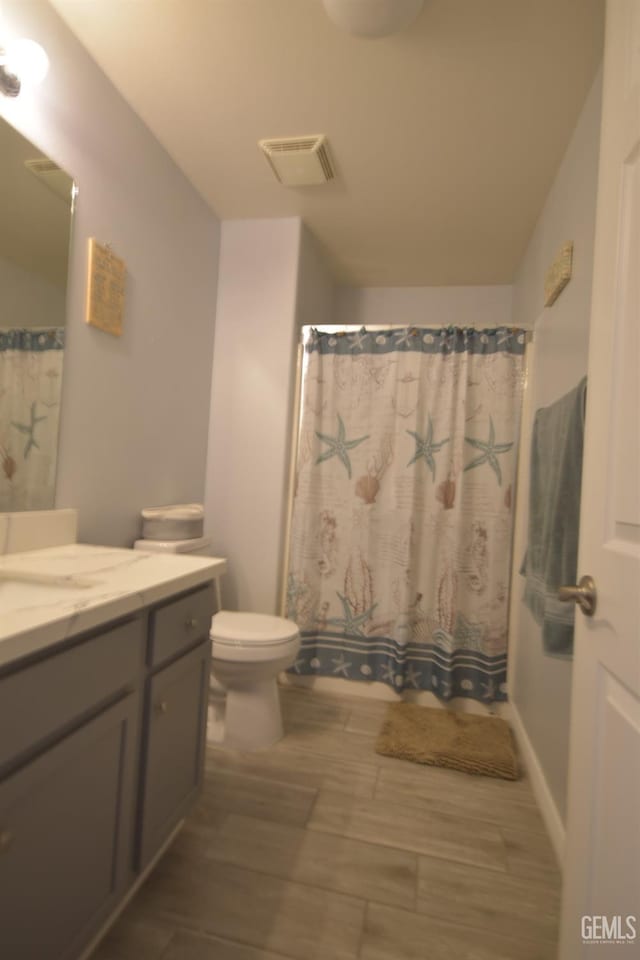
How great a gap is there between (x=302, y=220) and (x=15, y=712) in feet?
7.92

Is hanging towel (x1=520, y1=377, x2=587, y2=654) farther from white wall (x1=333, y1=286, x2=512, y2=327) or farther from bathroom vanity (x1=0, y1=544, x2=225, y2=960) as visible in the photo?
white wall (x1=333, y1=286, x2=512, y2=327)

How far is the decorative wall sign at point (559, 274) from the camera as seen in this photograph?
61.4 inches

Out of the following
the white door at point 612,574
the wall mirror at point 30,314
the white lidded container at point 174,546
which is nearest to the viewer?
the white door at point 612,574

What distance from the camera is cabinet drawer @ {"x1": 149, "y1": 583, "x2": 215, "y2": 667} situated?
3.42ft

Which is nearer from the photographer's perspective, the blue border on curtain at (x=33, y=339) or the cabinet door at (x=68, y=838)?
the cabinet door at (x=68, y=838)

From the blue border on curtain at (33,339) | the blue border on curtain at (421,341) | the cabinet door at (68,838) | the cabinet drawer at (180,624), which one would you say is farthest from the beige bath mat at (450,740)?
the blue border on curtain at (33,339)

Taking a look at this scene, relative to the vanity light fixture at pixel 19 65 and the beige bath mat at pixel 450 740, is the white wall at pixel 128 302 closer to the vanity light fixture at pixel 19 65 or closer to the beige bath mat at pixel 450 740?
the vanity light fixture at pixel 19 65

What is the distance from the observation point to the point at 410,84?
151 centimetres

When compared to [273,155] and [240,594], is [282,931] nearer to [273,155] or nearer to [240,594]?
[240,594]

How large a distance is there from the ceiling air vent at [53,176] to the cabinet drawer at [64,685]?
1307mm

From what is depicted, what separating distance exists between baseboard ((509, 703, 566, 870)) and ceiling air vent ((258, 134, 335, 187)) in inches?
97.0

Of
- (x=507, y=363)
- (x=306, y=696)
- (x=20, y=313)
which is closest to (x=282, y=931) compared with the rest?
(x=306, y=696)

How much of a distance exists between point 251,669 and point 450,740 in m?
0.90

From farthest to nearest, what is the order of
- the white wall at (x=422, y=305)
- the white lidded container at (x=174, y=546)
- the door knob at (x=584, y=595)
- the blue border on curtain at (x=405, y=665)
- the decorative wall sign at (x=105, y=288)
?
the white wall at (x=422, y=305) → the blue border on curtain at (x=405, y=665) → the white lidded container at (x=174, y=546) → the decorative wall sign at (x=105, y=288) → the door knob at (x=584, y=595)
